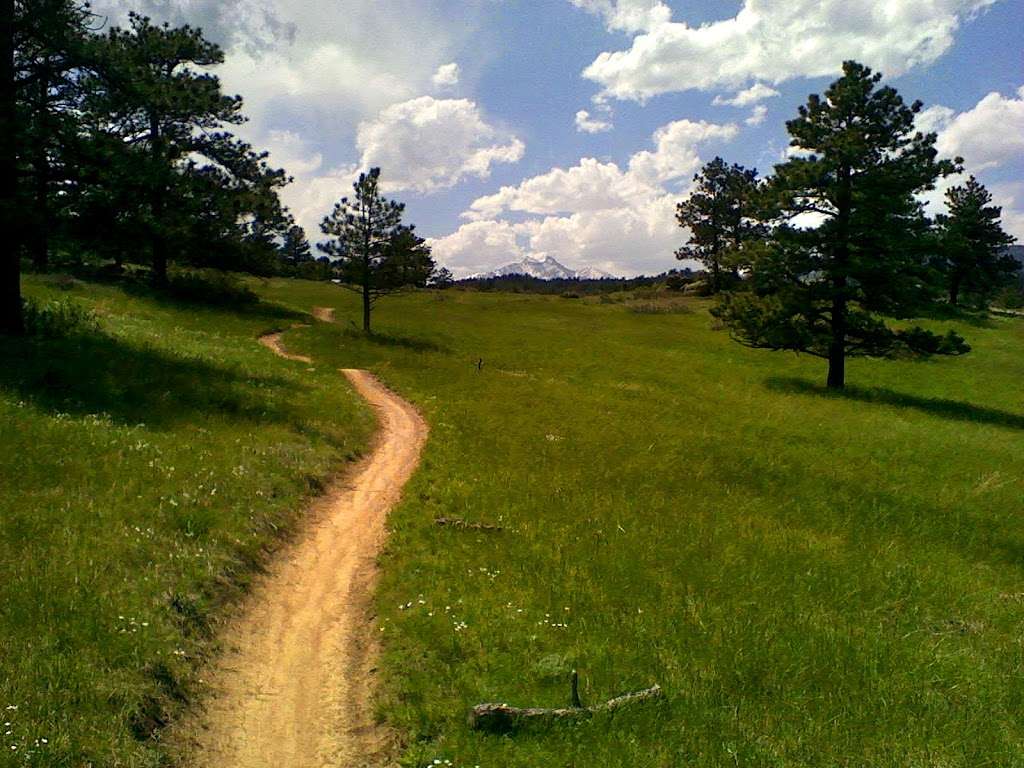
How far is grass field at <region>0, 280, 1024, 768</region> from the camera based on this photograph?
6.08 metres

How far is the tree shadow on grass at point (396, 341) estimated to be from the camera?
36.0m

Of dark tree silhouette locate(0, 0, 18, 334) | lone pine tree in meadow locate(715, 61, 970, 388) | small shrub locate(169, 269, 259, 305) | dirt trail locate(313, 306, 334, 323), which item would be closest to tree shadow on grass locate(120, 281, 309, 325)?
small shrub locate(169, 269, 259, 305)

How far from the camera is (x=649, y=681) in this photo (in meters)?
6.94

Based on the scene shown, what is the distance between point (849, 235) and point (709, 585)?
88.3 feet

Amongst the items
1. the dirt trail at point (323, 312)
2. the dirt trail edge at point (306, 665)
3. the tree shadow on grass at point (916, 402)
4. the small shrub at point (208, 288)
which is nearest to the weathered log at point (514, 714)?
the dirt trail edge at point (306, 665)

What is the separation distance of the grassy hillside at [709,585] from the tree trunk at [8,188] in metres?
12.2

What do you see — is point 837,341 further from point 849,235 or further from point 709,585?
point 709,585

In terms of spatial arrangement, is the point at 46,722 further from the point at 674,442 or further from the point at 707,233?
the point at 707,233

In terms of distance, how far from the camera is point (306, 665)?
7156 millimetres

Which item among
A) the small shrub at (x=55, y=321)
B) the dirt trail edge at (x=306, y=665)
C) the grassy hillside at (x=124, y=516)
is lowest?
the dirt trail edge at (x=306, y=665)

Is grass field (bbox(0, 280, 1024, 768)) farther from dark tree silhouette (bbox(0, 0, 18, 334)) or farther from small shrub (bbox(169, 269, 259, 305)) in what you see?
small shrub (bbox(169, 269, 259, 305))

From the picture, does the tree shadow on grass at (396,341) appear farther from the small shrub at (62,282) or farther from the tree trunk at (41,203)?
the tree trunk at (41,203)

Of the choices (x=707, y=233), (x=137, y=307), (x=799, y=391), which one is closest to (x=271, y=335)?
(x=137, y=307)

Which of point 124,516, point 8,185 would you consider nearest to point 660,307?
point 8,185
